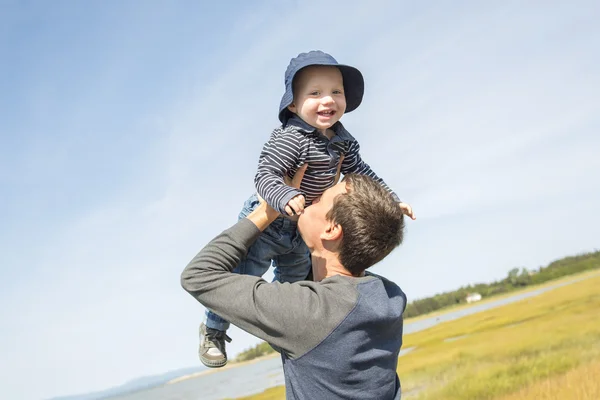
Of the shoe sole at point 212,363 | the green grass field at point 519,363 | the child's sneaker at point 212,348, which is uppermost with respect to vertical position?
the child's sneaker at point 212,348

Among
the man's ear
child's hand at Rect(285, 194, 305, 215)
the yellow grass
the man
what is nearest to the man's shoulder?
the man

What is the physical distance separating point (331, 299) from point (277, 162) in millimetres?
960

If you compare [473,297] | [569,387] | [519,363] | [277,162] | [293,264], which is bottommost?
[569,387]

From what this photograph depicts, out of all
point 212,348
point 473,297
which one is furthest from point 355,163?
point 473,297

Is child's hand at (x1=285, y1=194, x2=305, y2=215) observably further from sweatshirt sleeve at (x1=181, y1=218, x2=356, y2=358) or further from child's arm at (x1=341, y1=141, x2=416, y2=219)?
child's arm at (x1=341, y1=141, x2=416, y2=219)

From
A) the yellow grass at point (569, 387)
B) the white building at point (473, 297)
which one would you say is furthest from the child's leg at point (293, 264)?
the white building at point (473, 297)

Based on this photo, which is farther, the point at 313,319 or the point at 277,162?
the point at 277,162

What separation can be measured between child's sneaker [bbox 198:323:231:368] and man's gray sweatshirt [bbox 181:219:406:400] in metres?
0.89

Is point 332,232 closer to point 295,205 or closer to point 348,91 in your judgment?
point 295,205

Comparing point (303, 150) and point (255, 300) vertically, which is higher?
point (303, 150)

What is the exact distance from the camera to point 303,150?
126 inches

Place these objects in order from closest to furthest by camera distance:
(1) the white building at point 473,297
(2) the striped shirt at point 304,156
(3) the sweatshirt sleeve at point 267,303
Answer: (3) the sweatshirt sleeve at point 267,303 → (2) the striped shirt at point 304,156 → (1) the white building at point 473,297

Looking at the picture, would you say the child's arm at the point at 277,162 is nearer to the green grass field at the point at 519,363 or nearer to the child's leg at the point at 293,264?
the child's leg at the point at 293,264

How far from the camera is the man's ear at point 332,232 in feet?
8.91
